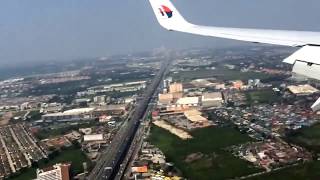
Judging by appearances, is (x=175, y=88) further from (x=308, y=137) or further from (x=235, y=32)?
(x=235, y=32)

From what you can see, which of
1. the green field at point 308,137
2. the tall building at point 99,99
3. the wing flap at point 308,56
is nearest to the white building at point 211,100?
the green field at point 308,137

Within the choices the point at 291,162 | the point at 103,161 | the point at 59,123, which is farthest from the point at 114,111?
the point at 291,162

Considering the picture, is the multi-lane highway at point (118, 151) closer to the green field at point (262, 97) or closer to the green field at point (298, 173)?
Result: the green field at point (298, 173)

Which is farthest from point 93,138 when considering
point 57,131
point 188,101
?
point 188,101

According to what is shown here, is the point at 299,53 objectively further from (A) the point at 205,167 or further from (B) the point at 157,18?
(A) the point at 205,167

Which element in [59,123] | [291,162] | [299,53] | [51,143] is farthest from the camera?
[59,123]

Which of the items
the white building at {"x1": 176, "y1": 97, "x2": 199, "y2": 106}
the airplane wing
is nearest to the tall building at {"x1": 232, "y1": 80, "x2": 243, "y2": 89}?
the white building at {"x1": 176, "y1": 97, "x2": 199, "y2": 106}

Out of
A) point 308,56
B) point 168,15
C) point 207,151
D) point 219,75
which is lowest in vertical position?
point 207,151
